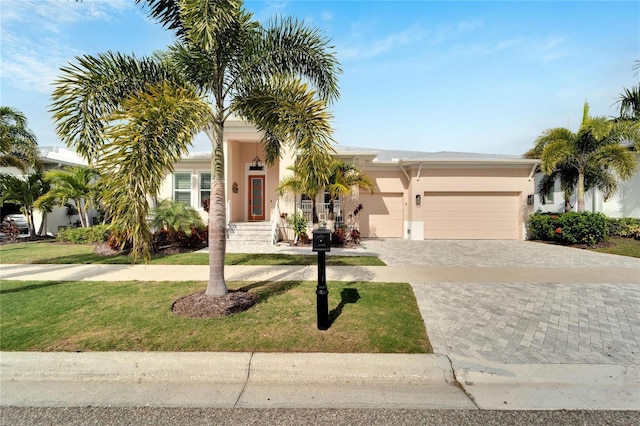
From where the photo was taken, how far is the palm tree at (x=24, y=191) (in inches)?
507

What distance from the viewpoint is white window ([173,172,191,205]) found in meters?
14.5

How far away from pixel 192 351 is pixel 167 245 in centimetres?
891

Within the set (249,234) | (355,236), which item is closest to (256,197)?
(249,234)

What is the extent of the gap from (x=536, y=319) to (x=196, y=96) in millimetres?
6382

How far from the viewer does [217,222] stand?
476cm

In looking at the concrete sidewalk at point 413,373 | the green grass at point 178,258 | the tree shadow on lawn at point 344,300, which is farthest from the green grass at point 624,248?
the tree shadow on lawn at point 344,300

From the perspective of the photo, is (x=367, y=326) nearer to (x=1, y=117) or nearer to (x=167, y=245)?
(x=167, y=245)

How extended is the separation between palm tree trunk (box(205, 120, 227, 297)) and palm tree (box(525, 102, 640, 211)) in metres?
13.4

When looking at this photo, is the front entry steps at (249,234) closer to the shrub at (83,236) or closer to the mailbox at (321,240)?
the shrub at (83,236)

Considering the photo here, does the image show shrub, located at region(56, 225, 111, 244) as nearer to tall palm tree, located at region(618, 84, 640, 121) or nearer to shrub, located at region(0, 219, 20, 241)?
shrub, located at region(0, 219, 20, 241)

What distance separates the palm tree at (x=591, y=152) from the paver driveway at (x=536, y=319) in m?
5.76

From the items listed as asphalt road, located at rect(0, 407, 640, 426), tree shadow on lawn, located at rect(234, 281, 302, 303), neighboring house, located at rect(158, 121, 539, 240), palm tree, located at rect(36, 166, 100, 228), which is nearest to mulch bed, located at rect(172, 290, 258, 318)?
tree shadow on lawn, located at rect(234, 281, 302, 303)

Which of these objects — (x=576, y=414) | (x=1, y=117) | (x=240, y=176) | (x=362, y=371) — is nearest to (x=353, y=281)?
(x=362, y=371)

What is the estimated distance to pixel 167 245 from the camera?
1106cm
